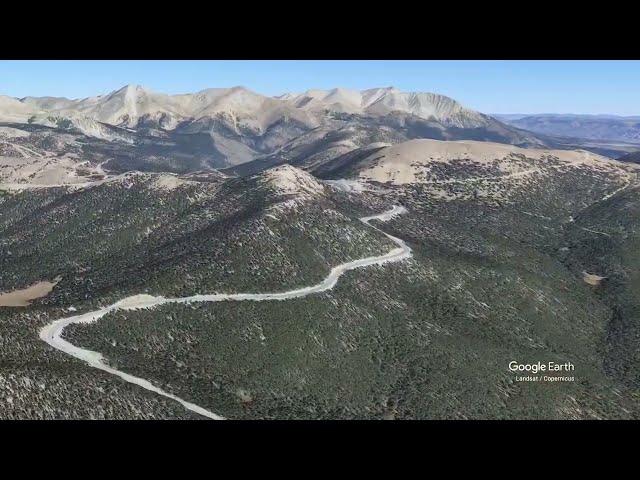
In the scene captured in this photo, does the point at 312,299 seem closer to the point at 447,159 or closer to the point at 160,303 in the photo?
the point at 160,303

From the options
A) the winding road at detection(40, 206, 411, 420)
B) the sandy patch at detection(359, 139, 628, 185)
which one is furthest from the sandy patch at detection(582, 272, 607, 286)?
the sandy patch at detection(359, 139, 628, 185)

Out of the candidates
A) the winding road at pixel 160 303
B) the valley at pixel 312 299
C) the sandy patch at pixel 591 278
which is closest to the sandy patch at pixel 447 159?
the valley at pixel 312 299

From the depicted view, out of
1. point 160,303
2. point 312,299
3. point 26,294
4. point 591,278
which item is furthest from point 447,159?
point 26,294

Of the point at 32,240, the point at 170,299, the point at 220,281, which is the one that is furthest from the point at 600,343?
the point at 32,240

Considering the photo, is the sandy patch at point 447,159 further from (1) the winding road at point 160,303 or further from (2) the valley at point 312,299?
(1) the winding road at point 160,303

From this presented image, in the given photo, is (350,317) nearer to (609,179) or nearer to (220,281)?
(220,281)
